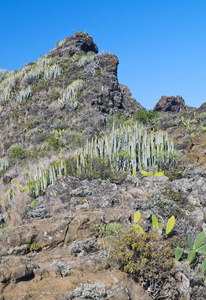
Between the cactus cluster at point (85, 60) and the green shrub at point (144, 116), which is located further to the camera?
the cactus cluster at point (85, 60)

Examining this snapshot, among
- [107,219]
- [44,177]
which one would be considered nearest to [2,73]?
[44,177]

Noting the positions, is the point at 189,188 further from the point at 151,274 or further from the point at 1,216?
the point at 1,216

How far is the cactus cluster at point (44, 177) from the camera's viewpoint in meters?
9.20

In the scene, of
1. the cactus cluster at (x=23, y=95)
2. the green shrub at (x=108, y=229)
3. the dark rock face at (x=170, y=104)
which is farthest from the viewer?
the dark rock face at (x=170, y=104)

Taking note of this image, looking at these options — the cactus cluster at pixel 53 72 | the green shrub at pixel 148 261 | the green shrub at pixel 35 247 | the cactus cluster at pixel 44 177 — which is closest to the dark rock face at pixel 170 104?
the cactus cluster at pixel 53 72

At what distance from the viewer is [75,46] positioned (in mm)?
31578

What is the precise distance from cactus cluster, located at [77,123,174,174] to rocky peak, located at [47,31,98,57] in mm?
22512

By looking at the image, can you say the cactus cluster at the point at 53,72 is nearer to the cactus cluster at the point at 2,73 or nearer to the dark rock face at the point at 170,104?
the cactus cluster at the point at 2,73

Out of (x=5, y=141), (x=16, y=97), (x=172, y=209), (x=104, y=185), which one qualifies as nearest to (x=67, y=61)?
(x=16, y=97)

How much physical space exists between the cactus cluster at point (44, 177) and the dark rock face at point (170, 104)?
89.7ft

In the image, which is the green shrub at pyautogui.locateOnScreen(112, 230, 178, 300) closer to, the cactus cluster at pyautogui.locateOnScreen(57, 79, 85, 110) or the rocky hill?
the rocky hill

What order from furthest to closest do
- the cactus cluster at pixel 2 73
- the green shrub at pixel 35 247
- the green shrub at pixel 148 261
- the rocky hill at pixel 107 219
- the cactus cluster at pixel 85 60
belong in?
the cactus cluster at pixel 2 73 → the cactus cluster at pixel 85 60 → the green shrub at pixel 35 247 → the green shrub at pixel 148 261 → the rocky hill at pixel 107 219

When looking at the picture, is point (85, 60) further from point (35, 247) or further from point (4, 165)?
point (35, 247)

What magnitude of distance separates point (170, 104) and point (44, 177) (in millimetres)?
28886
